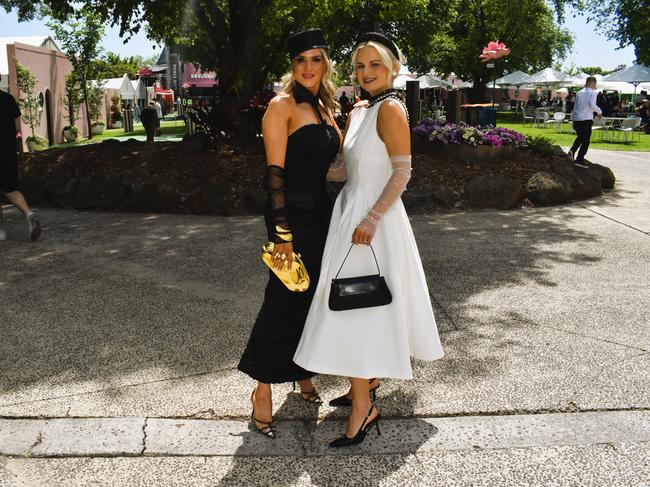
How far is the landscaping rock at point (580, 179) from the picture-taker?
10.4 metres

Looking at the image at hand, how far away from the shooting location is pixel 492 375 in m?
3.92

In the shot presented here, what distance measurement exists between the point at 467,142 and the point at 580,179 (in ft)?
6.29

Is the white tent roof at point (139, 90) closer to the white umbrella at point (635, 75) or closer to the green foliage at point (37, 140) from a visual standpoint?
the green foliage at point (37, 140)

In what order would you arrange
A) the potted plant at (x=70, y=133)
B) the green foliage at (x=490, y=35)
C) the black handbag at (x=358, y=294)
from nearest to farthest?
1. the black handbag at (x=358, y=294)
2. the potted plant at (x=70, y=133)
3. the green foliage at (x=490, y=35)

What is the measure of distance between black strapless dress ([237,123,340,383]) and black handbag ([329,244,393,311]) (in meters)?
0.31

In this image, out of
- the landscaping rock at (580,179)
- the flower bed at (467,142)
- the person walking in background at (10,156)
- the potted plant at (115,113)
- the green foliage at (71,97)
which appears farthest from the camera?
the potted plant at (115,113)

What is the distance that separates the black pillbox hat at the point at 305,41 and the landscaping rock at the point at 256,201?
617cm

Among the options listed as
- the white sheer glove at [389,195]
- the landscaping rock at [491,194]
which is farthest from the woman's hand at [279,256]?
the landscaping rock at [491,194]

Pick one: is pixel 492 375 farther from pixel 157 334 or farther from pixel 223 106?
pixel 223 106

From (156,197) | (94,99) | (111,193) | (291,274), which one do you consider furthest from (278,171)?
(94,99)

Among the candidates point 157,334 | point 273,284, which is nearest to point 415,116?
point 157,334

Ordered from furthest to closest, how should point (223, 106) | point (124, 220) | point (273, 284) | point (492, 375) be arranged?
point (223, 106)
point (124, 220)
point (492, 375)
point (273, 284)

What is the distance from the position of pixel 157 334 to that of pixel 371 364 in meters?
2.14

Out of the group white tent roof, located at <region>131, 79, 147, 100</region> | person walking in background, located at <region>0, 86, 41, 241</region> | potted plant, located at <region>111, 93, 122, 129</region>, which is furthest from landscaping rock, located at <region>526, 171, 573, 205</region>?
white tent roof, located at <region>131, 79, 147, 100</region>
